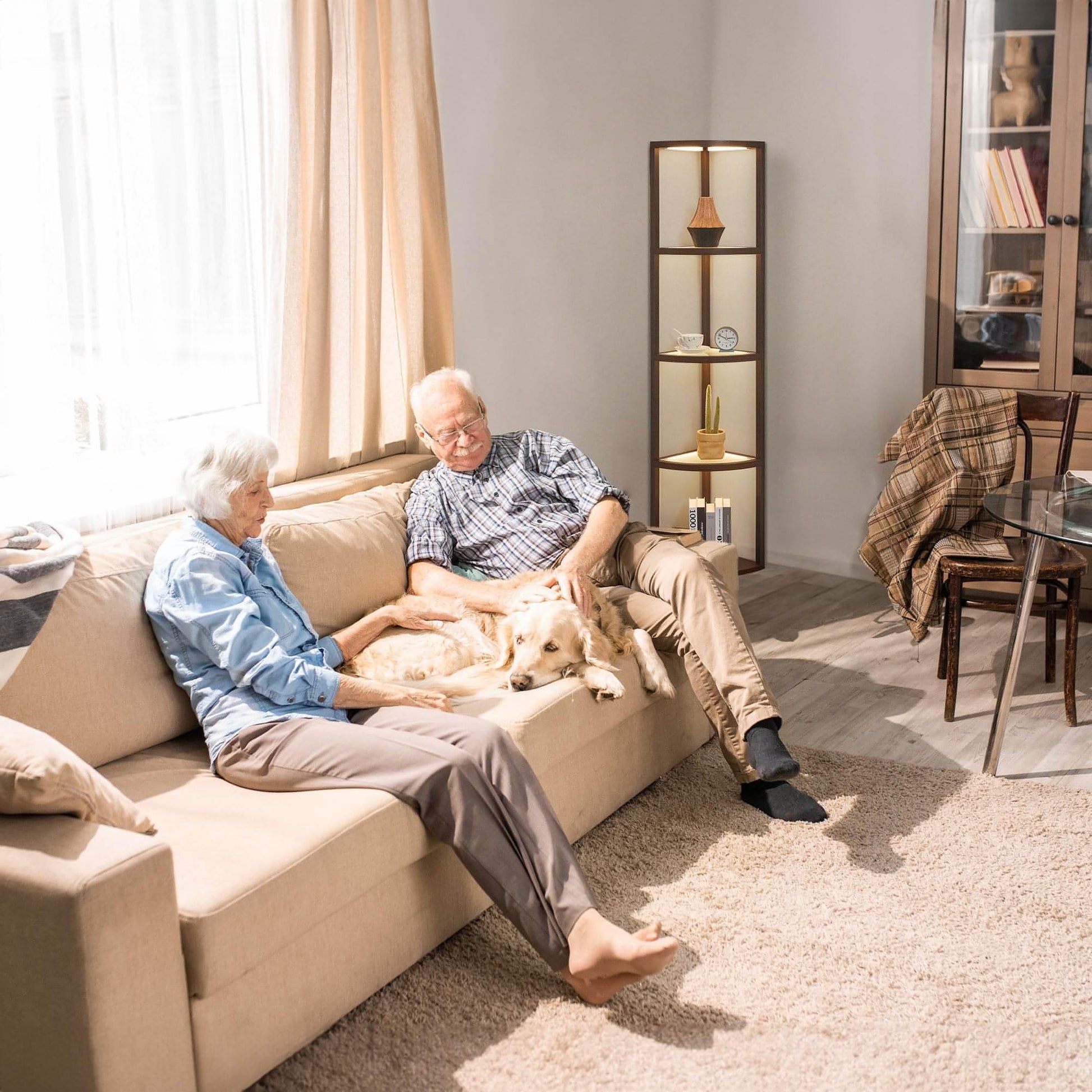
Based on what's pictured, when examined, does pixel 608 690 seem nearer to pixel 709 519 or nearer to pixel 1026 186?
pixel 709 519

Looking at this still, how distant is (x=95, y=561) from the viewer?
2.33 meters

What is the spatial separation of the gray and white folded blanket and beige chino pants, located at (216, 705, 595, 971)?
1.30 feet

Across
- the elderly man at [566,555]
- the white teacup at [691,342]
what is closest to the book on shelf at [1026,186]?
the white teacup at [691,342]

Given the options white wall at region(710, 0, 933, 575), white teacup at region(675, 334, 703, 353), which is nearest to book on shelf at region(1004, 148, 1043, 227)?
white wall at region(710, 0, 933, 575)

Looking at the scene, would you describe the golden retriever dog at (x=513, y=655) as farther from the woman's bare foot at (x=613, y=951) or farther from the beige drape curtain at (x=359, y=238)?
the beige drape curtain at (x=359, y=238)

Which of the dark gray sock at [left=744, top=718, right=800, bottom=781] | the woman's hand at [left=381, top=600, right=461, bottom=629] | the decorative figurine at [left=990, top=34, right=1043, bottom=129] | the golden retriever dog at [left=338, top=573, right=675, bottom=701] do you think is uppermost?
the decorative figurine at [left=990, top=34, right=1043, bottom=129]

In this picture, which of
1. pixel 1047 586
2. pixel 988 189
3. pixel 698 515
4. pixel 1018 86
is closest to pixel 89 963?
pixel 1047 586

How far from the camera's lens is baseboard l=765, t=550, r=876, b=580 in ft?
15.9

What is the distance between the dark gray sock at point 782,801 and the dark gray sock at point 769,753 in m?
0.09

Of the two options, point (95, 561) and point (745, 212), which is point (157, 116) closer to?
point (95, 561)

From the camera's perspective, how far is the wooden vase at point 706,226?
4.50 metres

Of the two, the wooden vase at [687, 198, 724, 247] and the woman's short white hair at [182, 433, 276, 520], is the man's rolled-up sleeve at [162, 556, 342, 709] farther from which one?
the wooden vase at [687, 198, 724, 247]

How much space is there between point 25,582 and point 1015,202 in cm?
332

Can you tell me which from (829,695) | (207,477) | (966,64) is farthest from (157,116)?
(966,64)
